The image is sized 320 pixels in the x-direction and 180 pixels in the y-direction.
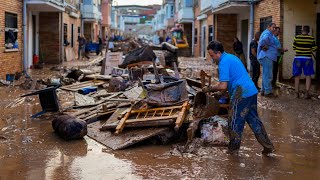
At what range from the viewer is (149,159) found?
6.36m

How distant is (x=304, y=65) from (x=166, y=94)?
5.07 meters

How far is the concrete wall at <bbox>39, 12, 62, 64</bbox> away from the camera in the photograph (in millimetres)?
26109

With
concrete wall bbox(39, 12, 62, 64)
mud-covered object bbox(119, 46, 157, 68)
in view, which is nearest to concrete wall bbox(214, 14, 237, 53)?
concrete wall bbox(39, 12, 62, 64)

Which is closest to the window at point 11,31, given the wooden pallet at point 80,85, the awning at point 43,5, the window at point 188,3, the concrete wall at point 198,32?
the awning at point 43,5

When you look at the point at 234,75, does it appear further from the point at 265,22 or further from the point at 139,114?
the point at 265,22

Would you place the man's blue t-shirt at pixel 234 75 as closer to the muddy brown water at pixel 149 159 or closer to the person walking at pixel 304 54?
the muddy brown water at pixel 149 159

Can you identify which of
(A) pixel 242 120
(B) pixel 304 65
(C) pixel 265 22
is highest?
(C) pixel 265 22

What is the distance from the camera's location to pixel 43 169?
19.1 feet

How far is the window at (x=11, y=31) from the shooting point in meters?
17.5

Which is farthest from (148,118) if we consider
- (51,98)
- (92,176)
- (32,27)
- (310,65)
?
(32,27)

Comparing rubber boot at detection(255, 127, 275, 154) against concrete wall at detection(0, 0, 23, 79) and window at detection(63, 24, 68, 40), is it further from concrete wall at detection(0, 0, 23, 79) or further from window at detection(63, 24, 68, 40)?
window at detection(63, 24, 68, 40)

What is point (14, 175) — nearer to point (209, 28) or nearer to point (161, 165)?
point (161, 165)

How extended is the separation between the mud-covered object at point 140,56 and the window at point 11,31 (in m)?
4.90

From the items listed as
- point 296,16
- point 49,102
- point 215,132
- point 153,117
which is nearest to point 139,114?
point 153,117
